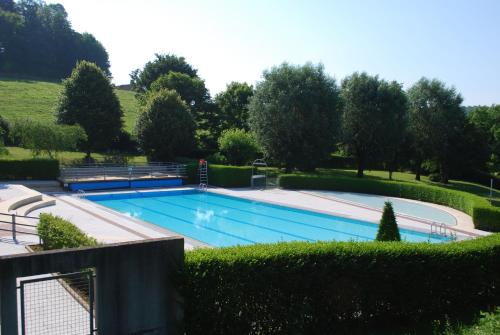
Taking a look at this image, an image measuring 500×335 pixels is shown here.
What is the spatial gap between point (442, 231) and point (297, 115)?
16436 millimetres

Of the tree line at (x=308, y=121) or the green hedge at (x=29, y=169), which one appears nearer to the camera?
the green hedge at (x=29, y=169)

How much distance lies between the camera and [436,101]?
3391 cm

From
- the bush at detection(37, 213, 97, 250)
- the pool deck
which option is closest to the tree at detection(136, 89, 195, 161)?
the pool deck

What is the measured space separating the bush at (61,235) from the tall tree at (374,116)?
86.5ft

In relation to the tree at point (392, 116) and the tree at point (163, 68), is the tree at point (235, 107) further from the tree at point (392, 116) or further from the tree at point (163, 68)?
the tree at point (392, 116)

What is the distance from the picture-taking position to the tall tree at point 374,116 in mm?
32156

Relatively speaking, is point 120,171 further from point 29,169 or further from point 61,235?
point 61,235

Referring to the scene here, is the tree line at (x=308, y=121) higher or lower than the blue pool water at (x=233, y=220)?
higher

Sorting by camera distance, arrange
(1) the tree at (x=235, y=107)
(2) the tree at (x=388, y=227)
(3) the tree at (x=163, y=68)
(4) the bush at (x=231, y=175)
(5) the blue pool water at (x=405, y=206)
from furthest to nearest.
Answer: (3) the tree at (x=163, y=68)
(1) the tree at (x=235, y=107)
(4) the bush at (x=231, y=175)
(5) the blue pool water at (x=405, y=206)
(2) the tree at (x=388, y=227)

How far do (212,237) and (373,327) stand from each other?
9.91m

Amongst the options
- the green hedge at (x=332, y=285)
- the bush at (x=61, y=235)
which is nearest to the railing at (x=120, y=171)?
the bush at (x=61, y=235)

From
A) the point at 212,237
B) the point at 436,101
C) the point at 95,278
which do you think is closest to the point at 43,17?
the point at 436,101

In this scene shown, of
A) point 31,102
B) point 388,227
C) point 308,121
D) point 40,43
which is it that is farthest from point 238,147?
point 40,43

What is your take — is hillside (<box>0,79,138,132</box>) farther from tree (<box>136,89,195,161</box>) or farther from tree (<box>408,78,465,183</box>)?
tree (<box>408,78,465,183</box>)
